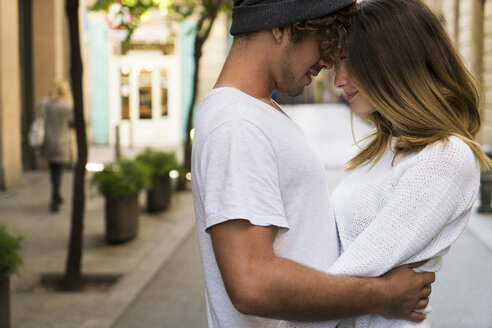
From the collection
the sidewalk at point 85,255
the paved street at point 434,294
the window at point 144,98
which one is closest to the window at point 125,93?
the window at point 144,98

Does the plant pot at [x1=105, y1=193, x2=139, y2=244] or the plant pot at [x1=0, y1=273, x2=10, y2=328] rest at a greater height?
the plant pot at [x1=0, y1=273, x2=10, y2=328]

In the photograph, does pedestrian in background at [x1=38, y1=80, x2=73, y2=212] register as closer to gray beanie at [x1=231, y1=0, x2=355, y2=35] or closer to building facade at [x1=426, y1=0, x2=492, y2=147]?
gray beanie at [x1=231, y1=0, x2=355, y2=35]

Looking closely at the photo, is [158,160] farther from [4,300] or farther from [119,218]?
[4,300]

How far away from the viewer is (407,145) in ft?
6.57

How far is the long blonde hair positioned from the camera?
6.56 feet

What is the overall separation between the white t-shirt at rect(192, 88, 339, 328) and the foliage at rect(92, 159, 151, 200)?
21.4ft

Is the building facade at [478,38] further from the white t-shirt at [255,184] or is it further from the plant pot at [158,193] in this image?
the white t-shirt at [255,184]

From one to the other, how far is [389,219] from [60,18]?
16.5 m

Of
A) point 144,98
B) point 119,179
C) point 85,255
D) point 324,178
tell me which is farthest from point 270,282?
point 144,98

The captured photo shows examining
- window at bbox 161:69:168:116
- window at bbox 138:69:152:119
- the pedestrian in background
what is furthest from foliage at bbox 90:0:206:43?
window at bbox 161:69:168:116

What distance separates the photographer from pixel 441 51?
2039 millimetres

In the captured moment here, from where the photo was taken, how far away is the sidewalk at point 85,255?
5594mm

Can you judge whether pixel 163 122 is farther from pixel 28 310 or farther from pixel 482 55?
pixel 28 310

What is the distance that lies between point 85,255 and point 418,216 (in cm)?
639
